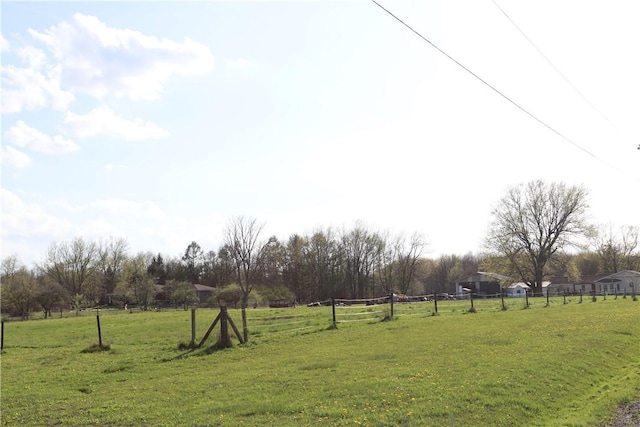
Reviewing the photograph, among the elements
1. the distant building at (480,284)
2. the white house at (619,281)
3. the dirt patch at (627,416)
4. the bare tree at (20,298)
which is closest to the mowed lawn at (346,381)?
the dirt patch at (627,416)

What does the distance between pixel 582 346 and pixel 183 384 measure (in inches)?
514

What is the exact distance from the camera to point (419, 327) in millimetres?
26750

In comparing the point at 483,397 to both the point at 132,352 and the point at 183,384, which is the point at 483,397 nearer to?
the point at 183,384

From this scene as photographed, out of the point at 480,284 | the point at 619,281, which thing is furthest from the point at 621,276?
the point at 480,284

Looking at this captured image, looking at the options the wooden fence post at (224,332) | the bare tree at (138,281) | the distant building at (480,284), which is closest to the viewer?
the wooden fence post at (224,332)

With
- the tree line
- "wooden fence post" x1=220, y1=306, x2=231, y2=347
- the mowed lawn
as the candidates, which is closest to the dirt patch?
the mowed lawn

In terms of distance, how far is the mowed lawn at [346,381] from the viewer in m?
10.0

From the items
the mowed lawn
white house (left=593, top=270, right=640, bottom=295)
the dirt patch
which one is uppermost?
the mowed lawn

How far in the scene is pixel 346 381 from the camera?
1264 centimetres

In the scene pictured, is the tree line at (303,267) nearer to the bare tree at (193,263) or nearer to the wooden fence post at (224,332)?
the bare tree at (193,263)

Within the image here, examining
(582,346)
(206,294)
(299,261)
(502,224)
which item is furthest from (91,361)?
(206,294)

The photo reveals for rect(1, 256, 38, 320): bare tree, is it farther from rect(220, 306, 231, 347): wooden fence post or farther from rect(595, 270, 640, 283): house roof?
rect(595, 270, 640, 283): house roof

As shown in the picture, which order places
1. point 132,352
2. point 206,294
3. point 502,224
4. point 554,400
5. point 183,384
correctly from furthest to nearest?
point 206,294, point 502,224, point 132,352, point 183,384, point 554,400

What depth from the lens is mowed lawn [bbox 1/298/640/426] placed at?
10016 mm
